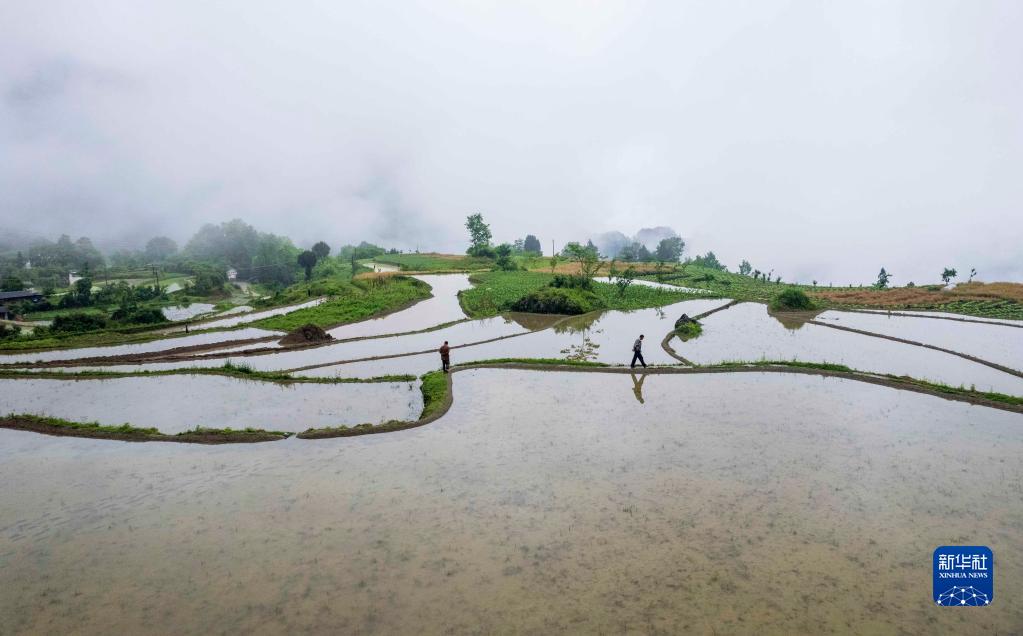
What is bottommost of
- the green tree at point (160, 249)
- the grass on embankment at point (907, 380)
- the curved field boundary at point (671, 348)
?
the grass on embankment at point (907, 380)

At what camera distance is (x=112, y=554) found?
9.61m

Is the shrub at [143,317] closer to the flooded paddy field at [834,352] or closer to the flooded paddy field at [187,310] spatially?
the flooded paddy field at [187,310]

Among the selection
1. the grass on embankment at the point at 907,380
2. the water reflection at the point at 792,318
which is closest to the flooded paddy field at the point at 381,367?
the grass on embankment at the point at 907,380

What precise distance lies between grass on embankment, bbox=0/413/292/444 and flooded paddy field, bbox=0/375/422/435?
587 millimetres

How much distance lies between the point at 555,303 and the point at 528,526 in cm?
3108

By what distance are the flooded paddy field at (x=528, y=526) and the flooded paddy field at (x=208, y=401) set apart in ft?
6.75

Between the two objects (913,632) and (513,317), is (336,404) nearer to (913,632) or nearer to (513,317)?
(913,632)

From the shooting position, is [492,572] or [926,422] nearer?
[492,572]

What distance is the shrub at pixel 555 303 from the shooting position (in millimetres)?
40281

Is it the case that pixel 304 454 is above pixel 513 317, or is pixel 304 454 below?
below

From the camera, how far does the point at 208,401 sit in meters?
18.9

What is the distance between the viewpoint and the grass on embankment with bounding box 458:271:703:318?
144ft

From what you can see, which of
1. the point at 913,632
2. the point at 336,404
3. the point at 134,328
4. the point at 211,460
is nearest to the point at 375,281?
the point at 134,328

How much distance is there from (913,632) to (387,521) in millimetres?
9906
